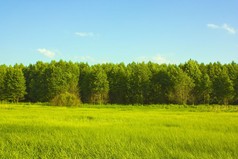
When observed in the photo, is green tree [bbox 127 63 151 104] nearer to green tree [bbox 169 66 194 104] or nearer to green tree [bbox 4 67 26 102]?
green tree [bbox 169 66 194 104]

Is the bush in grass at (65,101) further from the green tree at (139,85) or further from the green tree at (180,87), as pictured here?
the green tree at (180,87)

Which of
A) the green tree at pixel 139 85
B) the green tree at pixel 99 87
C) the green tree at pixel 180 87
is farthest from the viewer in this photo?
the green tree at pixel 139 85

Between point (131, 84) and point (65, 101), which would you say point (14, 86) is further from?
point (131, 84)

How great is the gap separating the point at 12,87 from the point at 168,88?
105 feet

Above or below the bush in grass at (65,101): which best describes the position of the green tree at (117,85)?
above

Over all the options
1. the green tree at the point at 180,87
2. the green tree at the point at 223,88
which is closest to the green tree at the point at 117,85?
the green tree at the point at 180,87

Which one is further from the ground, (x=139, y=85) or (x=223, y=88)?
(x=139, y=85)

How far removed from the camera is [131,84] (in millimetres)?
65188

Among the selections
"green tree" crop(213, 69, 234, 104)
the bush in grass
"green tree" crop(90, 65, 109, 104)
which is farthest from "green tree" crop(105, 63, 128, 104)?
the bush in grass

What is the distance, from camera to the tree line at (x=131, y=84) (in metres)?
61.4

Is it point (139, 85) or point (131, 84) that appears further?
point (131, 84)

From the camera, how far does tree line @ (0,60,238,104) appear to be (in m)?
61.4

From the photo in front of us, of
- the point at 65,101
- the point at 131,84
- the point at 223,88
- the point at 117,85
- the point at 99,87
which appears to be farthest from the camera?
the point at 117,85

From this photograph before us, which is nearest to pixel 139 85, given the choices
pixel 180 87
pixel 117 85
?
pixel 117 85
